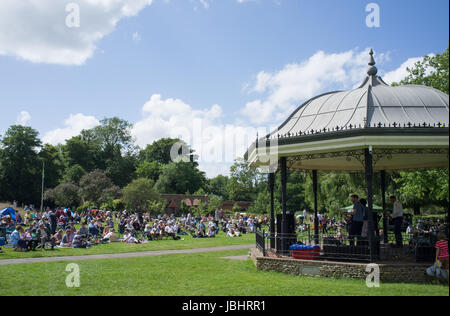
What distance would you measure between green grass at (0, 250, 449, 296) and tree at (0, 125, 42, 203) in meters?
58.0

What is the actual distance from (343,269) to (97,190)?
4854 cm

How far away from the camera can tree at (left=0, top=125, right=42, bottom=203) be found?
210 feet

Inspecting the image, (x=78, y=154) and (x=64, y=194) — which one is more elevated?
(x=78, y=154)

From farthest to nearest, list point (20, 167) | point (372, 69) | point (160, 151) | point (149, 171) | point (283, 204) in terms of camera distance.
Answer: point (160, 151) → point (149, 171) → point (20, 167) → point (372, 69) → point (283, 204)

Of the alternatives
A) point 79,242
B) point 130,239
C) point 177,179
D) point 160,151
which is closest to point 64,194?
point 177,179

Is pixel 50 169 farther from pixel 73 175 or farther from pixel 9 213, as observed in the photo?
pixel 9 213

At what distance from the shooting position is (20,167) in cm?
6506

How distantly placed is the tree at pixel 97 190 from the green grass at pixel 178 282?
1613 inches

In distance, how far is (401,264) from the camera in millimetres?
10320

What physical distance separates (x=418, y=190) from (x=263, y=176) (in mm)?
59088

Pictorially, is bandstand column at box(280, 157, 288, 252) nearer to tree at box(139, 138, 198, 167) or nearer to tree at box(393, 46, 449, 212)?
tree at box(393, 46, 449, 212)

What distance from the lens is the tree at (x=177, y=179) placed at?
76.7 metres

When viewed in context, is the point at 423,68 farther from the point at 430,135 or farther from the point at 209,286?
the point at 209,286

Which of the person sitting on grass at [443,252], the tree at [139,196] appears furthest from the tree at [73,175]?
the person sitting on grass at [443,252]
